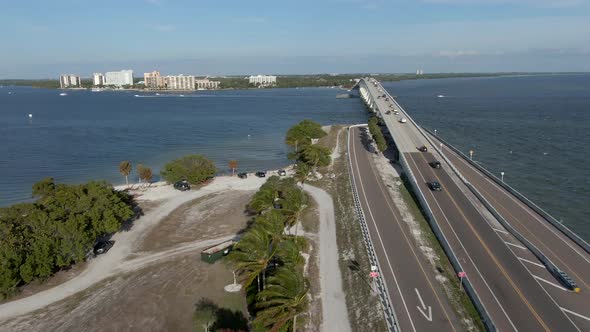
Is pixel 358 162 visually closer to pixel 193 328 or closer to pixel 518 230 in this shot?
pixel 518 230

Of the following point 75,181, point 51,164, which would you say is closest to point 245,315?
point 75,181

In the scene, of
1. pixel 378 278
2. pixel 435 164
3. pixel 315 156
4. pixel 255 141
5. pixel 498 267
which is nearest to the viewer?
pixel 378 278

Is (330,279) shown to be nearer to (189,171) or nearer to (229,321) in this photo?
(229,321)

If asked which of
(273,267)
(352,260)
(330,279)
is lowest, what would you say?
(330,279)

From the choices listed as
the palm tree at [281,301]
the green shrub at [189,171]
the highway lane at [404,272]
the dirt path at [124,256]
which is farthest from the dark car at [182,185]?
the palm tree at [281,301]

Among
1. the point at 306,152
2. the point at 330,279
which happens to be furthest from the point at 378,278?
the point at 306,152

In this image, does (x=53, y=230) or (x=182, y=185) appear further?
(x=182, y=185)
